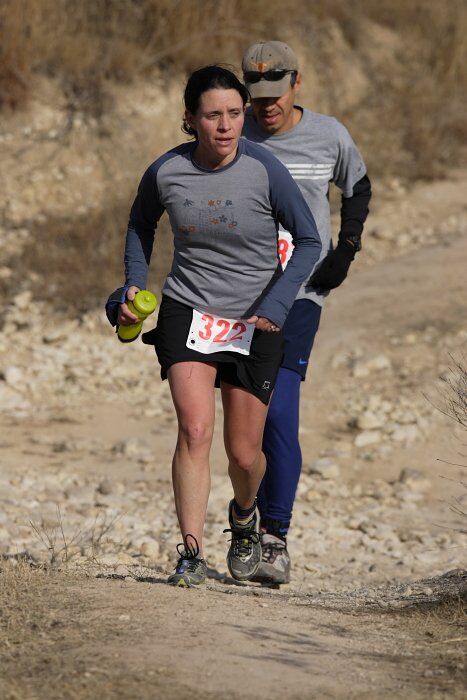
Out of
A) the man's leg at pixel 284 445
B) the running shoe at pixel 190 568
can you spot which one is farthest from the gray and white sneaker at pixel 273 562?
the running shoe at pixel 190 568

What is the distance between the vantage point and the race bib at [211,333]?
4.53 metres

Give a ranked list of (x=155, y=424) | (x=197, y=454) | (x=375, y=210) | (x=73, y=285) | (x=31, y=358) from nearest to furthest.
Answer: (x=197, y=454)
(x=155, y=424)
(x=31, y=358)
(x=73, y=285)
(x=375, y=210)

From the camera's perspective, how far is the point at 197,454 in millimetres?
4547

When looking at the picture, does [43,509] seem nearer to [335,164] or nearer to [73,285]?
[335,164]

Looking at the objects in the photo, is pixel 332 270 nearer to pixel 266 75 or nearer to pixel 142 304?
pixel 266 75

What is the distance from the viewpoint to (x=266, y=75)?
5.01 metres

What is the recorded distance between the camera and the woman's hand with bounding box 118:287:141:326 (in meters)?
4.39

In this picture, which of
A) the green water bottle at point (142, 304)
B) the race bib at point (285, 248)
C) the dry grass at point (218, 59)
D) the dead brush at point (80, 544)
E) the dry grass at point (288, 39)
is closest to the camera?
the green water bottle at point (142, 304)

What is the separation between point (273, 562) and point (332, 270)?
1.21m

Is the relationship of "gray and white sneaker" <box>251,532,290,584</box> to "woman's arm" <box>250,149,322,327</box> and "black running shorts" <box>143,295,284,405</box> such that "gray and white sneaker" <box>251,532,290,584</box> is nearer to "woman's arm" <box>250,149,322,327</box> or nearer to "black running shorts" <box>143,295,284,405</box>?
"black running shorts" <box>143,295,284,405</box>

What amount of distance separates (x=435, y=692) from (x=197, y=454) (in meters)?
1.45

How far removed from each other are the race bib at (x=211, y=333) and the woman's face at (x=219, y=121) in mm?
550

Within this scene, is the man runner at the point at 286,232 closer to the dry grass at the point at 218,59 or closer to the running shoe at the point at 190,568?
the running shoe at the point at 190,568

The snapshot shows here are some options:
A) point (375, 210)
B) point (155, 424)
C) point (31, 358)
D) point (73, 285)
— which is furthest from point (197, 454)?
point (375, 210)
